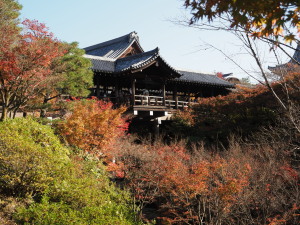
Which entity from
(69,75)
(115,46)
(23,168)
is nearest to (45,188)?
(23,168)

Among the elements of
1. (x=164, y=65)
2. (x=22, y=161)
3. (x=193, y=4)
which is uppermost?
(x=164, y=65)

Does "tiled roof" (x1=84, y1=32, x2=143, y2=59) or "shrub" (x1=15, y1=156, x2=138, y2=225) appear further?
"tiled roof" (x1=84, y1=32, x2=143, y2=59)

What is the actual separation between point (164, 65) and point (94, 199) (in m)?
13.8

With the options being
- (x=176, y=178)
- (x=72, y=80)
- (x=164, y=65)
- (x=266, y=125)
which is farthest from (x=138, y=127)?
(x=176, y=178)

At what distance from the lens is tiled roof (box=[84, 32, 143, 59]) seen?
29406 mm

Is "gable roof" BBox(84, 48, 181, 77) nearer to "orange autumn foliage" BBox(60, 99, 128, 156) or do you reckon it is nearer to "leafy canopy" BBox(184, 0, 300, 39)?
"orange autumn foliage" BBox(60, 99, 128, 156)

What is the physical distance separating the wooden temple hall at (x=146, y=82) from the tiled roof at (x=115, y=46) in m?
0.86

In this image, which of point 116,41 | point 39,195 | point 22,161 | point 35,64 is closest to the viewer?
point 22,161

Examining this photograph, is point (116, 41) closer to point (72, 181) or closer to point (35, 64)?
point (35, 64)

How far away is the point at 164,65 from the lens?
1950 centimetres

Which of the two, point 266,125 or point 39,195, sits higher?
point 266,125

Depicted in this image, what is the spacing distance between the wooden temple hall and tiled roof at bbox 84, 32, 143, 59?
0.86 meters

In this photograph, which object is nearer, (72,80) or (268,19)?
(268,19)

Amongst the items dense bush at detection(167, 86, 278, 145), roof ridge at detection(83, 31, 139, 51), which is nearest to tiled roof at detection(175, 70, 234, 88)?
dense bush at detection(167, 86, 278, 145)
